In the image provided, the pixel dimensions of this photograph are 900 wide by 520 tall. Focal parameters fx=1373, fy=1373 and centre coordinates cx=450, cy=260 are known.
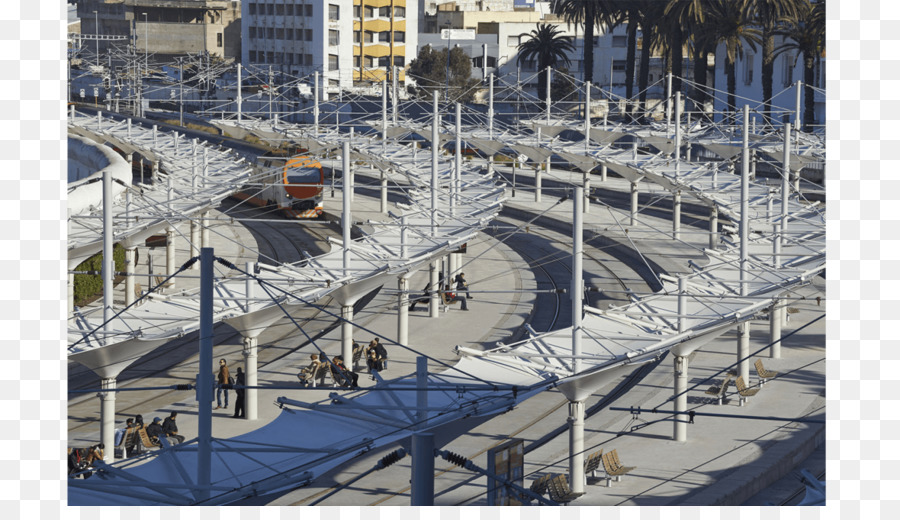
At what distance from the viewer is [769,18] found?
88.9m

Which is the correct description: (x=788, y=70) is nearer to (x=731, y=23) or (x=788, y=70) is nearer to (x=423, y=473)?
(x=731, y=23)

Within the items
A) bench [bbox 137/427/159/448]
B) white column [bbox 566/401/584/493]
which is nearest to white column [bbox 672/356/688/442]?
white column [bbox 566/401/584/493]

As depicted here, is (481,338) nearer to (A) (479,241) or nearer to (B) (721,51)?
(A) (479,241)

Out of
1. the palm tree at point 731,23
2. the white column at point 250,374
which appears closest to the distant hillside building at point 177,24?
the palm tree at point 731,23

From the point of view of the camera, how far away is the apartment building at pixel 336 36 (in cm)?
14900

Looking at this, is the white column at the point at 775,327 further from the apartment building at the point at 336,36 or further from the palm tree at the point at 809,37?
the apartment building at the point at 336,36

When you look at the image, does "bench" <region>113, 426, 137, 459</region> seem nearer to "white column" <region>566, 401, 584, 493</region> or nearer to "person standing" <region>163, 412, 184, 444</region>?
"person standing" <region>163, 412, 184, 444</region>

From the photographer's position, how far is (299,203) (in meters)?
82.2

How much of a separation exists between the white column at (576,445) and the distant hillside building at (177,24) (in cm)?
15914

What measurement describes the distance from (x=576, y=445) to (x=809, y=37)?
5917 centimetres

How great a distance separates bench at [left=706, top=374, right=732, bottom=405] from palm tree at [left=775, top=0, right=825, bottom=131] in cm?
4189

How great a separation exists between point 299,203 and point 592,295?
2799cm


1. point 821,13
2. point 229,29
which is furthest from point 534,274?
point 229,29

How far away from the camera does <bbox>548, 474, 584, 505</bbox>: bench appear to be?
32.9 metres
